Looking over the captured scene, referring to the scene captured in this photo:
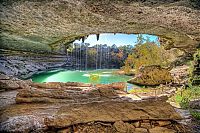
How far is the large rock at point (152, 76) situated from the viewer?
21.3 m

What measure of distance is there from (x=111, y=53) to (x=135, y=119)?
165 ft

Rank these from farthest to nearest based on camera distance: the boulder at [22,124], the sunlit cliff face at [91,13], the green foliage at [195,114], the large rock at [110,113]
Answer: the green foliage at [195,114] → the large rock at [110,113] → the boulder at [22,124] → the sunlit cliff face at [91,13]

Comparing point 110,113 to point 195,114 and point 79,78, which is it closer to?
point 195,114

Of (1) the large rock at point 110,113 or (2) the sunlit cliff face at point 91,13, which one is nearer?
(2) the sunlit cliff face at point 91,13

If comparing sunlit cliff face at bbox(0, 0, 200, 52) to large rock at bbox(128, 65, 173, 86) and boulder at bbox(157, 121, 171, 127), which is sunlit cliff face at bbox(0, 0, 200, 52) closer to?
boulder at bbox(157, 121, 171, 127)

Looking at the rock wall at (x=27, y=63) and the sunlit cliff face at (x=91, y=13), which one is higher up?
the sunlit cliff face at (x=91, y=13)

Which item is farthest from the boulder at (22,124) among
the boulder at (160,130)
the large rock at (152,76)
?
the large rock at (152,76)

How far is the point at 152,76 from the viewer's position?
21734 mm

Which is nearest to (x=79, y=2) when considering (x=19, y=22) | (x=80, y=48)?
(x=19, y=22)

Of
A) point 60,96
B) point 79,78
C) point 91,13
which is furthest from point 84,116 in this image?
point 79,78

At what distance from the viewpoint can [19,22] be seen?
702 centimetres

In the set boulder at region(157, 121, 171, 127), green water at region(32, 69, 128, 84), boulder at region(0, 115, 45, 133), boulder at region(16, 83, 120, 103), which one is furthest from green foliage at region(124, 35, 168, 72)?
boulder at region(0, 115, 45, 133)

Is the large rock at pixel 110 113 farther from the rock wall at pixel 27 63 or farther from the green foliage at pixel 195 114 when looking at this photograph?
the rock wall at pixel 27 63

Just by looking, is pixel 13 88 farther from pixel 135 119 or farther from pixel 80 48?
pixel 80 48
